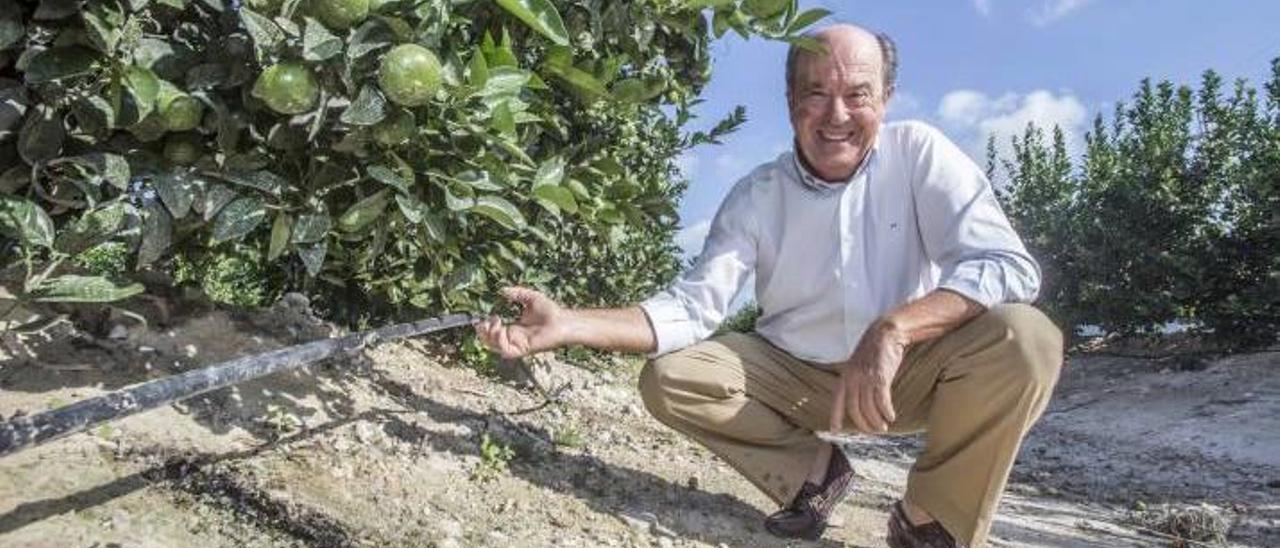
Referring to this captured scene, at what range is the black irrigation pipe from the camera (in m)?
1.22

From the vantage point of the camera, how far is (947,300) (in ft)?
7.93

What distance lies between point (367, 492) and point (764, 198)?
1407mm

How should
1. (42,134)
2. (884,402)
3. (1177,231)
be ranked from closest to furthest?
1. (42,134)
2. (884,402)
3. (1177,231)

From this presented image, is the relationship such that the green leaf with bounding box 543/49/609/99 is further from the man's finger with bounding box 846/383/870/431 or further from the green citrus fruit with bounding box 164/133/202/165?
the man's finger with bounding box 846/383/870/431

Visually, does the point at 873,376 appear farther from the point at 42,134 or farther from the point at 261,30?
the point at 42,134

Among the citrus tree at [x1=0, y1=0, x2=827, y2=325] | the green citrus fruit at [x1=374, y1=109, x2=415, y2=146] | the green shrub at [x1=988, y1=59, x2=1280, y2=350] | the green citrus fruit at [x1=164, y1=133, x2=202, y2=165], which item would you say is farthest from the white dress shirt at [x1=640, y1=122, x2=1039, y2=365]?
the green shrub at [x1=988, y1=59, x2=1280, y2=350]

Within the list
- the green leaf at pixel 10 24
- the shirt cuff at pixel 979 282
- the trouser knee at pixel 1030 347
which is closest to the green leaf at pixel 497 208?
the green leaf at pixel 10 24

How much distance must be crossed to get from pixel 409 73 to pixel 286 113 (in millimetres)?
248

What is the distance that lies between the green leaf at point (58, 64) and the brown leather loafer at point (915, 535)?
6.78 feet

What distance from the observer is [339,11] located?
1515 millimetres

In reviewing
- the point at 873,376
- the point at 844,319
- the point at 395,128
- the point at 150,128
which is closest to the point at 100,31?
the point at 150,128

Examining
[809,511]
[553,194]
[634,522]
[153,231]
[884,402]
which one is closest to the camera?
[153,231]

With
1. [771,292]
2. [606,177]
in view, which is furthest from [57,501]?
[771,292]

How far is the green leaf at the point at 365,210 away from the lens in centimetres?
178
